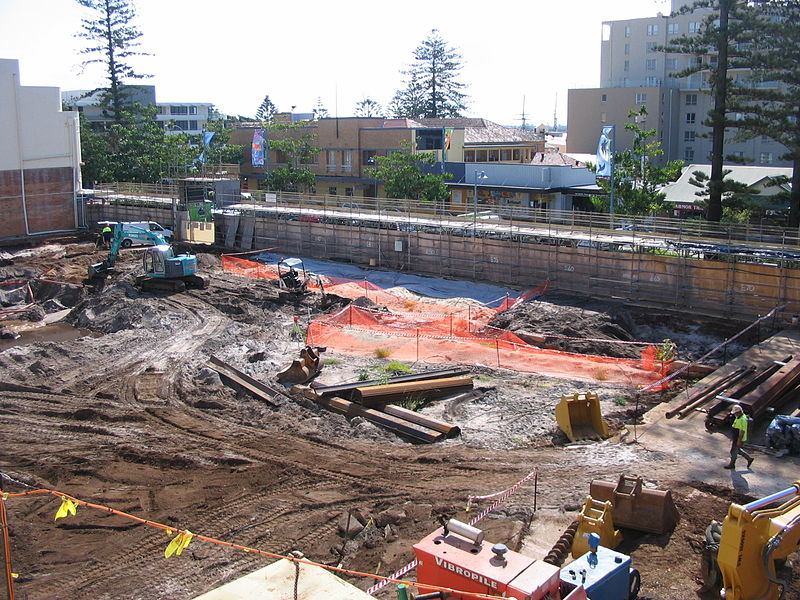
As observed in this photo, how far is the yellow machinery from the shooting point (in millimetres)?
10367

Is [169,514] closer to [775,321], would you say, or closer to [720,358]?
[720,358]

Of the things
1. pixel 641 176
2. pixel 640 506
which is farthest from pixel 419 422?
pixel 641 176

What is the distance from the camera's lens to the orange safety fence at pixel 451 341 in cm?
2270

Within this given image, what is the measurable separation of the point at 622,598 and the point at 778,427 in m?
8.00

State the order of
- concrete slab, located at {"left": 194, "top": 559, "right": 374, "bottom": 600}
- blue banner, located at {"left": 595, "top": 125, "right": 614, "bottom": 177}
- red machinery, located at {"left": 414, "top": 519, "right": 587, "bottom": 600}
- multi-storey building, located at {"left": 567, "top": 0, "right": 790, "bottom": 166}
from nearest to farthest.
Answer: concrete slab, located at {"left": 194, "top": 559, "right": 374, "bottom": 600} < red machinery, located at {"left": 414, "top": 519, "right": 587, "bottom": 600} < blue banner, located at {"left": 595, "top": 125, "right": 614, "bottom": 177} < multi-storey building, located at {"left": 567, "top": 0, "right": 790, "bottom": 166}

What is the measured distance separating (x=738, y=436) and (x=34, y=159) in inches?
1882

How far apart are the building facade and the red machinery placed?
48.1 meters

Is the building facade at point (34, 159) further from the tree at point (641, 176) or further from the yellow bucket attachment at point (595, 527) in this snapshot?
the yellow bucket attachment at point (595, 527)

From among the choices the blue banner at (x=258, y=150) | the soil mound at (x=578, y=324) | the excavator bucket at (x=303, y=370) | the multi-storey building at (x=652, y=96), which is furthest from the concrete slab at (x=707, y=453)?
the multi-storey building at (x=652, y=96)

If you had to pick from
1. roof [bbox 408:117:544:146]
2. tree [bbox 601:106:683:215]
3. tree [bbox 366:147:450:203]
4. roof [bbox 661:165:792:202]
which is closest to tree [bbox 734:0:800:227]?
tree [bbox 601:106:683:215]

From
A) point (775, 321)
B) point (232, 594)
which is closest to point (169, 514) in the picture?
point (232, 594)

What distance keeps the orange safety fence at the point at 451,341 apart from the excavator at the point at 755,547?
11168 millimetres

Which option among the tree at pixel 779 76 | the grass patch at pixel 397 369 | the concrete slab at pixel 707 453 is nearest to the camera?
the concrete slab at pixel 707 453

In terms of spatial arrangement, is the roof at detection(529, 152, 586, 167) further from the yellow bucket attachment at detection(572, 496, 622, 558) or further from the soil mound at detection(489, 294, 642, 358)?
the yellow bucket attachment at detection(572, 496, 622, 558)
